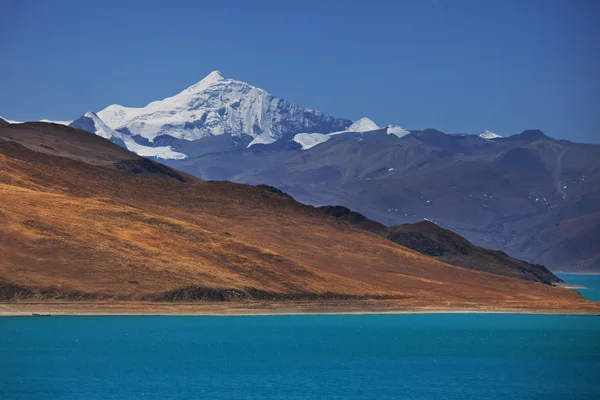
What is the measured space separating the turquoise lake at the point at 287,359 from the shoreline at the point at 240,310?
3766mm

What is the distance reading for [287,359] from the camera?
108125mm

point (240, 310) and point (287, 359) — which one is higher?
point (240, 310)

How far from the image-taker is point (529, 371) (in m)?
101

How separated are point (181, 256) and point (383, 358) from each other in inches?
3098

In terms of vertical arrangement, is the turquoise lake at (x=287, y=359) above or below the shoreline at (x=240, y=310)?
below

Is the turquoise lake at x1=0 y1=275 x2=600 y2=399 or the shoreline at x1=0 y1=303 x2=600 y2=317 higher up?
the shoreline at x1=0 y1=303 x2=600 y2=317

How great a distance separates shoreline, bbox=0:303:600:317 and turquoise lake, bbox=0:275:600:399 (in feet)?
12.4

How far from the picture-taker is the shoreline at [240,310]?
15125cm

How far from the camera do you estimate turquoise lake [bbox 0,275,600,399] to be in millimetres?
85750

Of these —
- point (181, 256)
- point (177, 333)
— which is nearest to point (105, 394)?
point (177, 333)

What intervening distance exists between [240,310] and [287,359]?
196 feet

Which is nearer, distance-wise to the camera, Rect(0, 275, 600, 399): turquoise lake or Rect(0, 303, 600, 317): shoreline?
Rect(0, 275, 600, 399): turquoise lake

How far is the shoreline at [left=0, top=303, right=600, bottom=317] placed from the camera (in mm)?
151250

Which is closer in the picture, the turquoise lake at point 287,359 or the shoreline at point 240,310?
the turquoise lake at point 287,359
